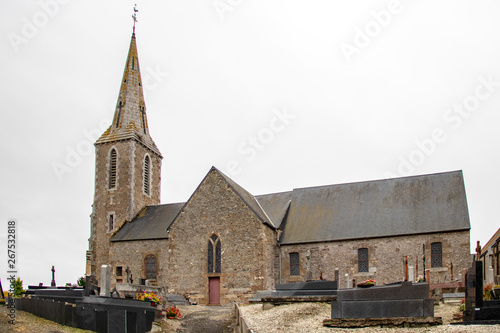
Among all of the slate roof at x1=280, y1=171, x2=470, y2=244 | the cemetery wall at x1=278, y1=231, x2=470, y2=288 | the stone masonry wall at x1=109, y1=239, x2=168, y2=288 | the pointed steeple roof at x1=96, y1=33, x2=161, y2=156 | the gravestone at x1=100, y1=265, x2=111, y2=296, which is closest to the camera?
the gravestone at x1=100, y1=265, x2=111, y2=296

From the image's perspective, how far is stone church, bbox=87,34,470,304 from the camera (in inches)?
1126

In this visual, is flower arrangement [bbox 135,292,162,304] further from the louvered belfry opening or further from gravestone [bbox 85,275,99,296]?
the louvered belfry opening

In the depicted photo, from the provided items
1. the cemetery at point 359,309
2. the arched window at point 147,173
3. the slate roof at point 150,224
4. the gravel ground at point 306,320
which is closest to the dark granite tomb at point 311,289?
the gravel ground at point 306,320

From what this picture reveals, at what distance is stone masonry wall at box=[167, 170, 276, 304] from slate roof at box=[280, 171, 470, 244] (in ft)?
8.47

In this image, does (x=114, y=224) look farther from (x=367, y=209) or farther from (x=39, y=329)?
(x=39, y=329)

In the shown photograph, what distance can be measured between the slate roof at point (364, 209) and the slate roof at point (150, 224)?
0.10 m

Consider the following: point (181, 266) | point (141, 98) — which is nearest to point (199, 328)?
point (181, 266)

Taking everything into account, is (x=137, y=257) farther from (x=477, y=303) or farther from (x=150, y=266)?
(x=477, y=303)

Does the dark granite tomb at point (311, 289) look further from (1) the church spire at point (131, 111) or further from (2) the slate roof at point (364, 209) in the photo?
(1) the church spire at point (131, 111)

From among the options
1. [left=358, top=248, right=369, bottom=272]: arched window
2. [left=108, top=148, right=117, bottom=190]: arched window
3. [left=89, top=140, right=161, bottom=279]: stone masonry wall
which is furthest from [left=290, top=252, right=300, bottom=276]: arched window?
[left=108, top=148, right=117, bottom=190]: arched window

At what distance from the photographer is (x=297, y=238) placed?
Result: 31.2m

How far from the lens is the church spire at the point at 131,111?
4216cm

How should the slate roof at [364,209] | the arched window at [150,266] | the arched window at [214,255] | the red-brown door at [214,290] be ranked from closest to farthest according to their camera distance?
the slate roof at [364,209] < the red-brown door at [214,290] < the arched window at [214,255] < the arched window at [150,266]

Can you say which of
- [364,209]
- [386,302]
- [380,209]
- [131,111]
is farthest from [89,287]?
[131,111]
